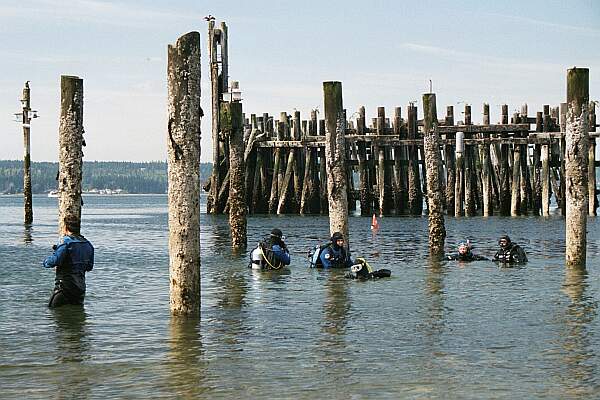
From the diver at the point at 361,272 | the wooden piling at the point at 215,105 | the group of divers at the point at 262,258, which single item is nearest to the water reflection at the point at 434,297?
the group of divers at the point at 262,258

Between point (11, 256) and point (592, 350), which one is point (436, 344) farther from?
point (11, 256)


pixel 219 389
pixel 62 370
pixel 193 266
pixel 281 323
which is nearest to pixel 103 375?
pixel 62 370

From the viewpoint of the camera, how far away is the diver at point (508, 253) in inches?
1080

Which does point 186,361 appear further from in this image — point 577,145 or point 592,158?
point 592,158

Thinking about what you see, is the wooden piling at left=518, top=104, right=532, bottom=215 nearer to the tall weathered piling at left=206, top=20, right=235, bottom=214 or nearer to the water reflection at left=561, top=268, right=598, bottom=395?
the tall weathered piling at left=206, top=20, right=235, bottom=214

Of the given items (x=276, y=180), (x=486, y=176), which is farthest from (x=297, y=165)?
(x=486, y=176)

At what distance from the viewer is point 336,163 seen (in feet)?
83.2

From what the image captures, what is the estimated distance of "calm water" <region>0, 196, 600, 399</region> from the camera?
12891 millimetres

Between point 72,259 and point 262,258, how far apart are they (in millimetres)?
9082

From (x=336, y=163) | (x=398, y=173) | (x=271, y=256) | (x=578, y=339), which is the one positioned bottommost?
(x=578, y=339)

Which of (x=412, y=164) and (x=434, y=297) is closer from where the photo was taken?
(x=434, y=297)

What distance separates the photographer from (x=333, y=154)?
1001 inches

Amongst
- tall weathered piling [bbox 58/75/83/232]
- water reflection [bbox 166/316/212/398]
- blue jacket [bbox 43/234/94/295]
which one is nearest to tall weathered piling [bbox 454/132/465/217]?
tall weathered piling [bbox 58/75/83/232]

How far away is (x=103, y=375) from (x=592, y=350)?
21.3 feet
